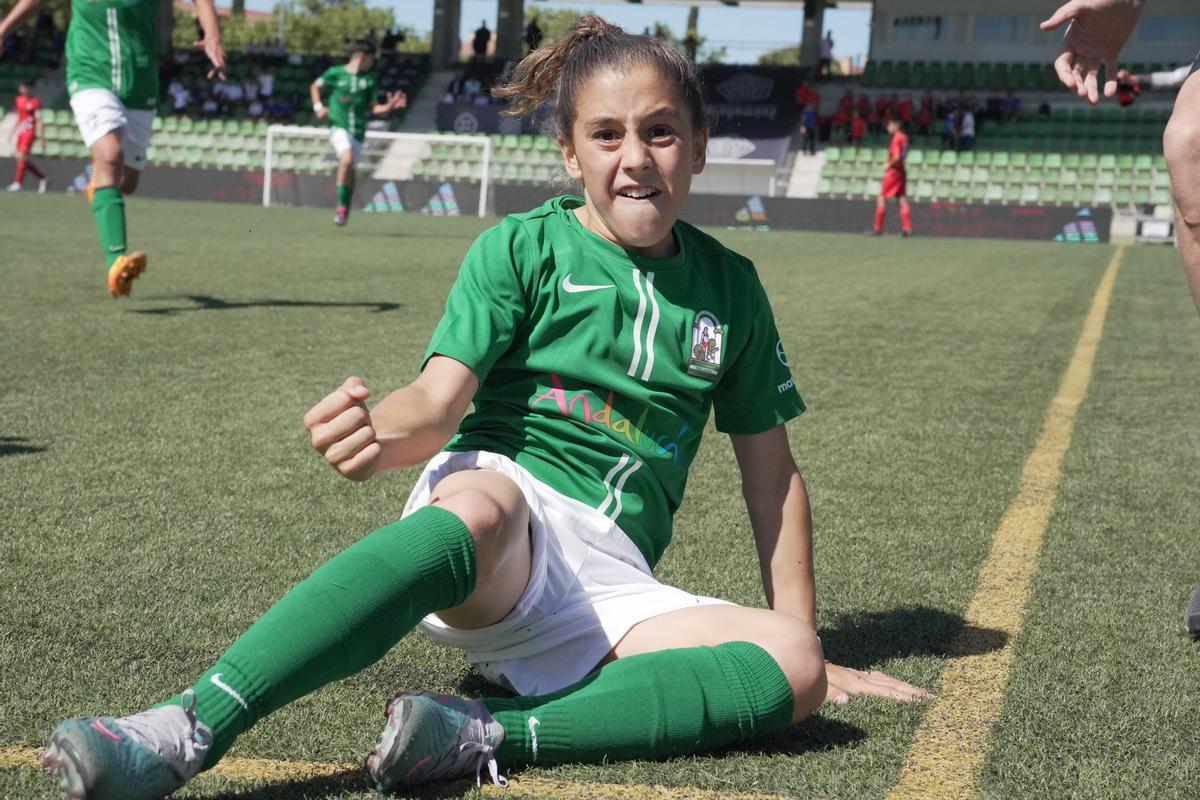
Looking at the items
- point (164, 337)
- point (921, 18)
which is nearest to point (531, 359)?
point (164, 337)

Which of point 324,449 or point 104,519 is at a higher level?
point 324,449

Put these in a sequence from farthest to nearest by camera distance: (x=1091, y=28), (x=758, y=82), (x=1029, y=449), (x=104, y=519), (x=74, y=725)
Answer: (x=758, y=82) → (x=1029, y=449) → (x=104, y=519) → (x=1091, y=28) → (x=74, y=725)

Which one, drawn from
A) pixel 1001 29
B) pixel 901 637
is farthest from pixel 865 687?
pixel 1001 29

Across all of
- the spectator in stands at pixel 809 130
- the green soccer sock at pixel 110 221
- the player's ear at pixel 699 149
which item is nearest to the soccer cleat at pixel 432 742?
the player's ear at pixel 699 149

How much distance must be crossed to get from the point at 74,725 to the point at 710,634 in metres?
0.94

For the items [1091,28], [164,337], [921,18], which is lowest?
[164,337]

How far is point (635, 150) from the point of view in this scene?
2180mm

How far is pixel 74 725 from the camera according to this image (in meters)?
1.52

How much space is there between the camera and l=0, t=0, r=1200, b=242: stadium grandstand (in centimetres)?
2900

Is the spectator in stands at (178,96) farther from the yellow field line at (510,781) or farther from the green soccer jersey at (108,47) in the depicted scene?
the yellow field line at (510,781)

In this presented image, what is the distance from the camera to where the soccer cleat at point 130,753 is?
1.50 m

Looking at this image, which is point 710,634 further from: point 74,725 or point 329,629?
point 74,725

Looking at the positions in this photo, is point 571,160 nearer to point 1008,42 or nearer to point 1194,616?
point 1194,616

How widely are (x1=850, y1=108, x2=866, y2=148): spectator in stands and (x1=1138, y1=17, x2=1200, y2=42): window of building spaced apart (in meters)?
8.53
